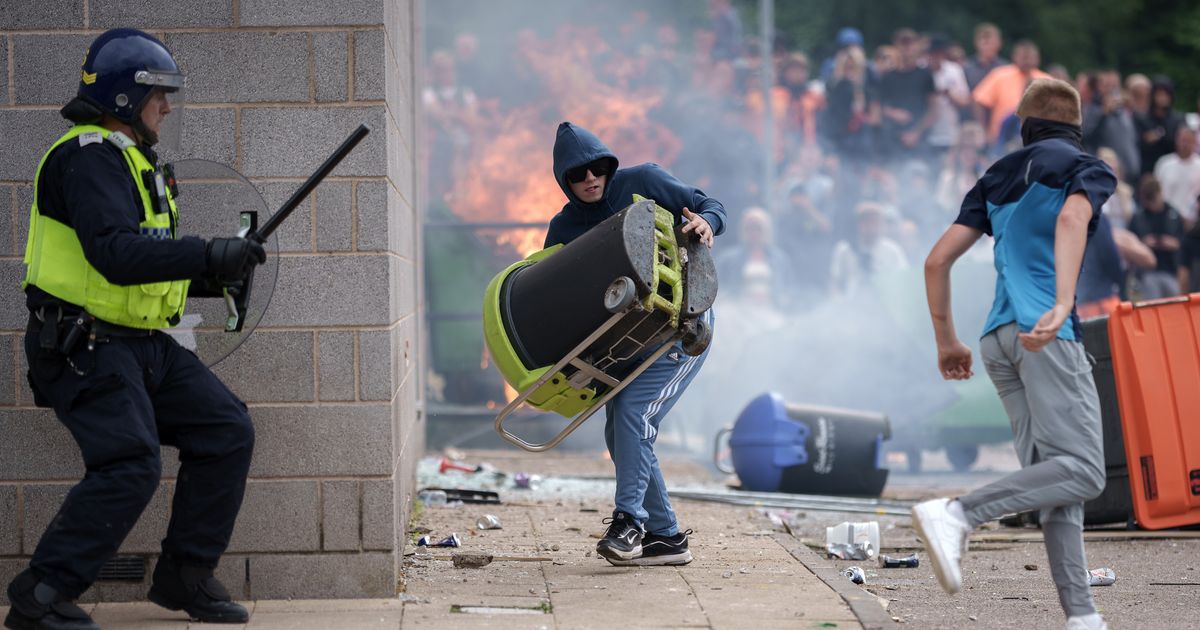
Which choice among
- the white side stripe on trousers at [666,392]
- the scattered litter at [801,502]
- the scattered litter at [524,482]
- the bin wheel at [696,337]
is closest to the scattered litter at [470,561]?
the white side stripe on trousers at [666,392]

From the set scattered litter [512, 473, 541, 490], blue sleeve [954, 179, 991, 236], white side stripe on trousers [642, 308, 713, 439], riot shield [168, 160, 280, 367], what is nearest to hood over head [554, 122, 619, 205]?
white side stripe on trousers [642, 308, 713, 439]

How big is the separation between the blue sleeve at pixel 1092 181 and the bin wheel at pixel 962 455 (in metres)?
6.94

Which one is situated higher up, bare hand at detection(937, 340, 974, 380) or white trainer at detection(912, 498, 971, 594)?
bare hand at detection(937, 340, 974, 380)

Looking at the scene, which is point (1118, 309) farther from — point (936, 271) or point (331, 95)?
point (331, 95)

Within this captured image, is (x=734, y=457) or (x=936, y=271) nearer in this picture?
(x=936, y=271)

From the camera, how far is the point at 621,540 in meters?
5.76

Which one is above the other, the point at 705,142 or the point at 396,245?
the point at 705,142

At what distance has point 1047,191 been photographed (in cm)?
460

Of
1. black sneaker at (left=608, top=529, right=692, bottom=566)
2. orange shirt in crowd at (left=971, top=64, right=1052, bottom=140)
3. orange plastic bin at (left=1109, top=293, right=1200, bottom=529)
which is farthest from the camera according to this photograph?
orange shirt in crowd at (left=971, top=64, right=1052, bottom=140)

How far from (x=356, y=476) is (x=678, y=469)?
5.97m

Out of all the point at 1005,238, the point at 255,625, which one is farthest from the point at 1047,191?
the point at 255,625

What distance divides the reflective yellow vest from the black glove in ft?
0.68

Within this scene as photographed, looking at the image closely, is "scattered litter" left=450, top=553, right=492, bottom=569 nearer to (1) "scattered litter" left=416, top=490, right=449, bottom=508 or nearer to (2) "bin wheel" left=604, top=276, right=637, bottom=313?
(2) "bin wheel" left=604, top=276, right=637, bottom=313

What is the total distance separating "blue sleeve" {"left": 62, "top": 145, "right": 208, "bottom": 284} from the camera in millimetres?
4121
